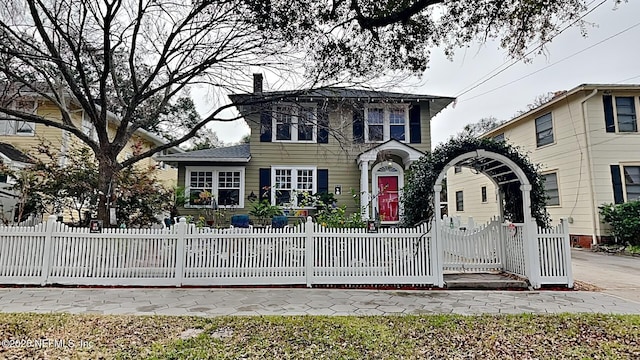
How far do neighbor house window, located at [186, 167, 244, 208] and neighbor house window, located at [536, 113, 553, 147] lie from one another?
12.7m

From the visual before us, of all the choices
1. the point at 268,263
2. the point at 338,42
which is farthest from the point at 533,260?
the point at 338,42

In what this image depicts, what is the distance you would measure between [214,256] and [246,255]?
604 millimetres

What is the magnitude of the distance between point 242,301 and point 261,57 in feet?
17.4

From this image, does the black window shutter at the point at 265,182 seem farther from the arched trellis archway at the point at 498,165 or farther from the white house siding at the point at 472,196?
the white house siding at the point at 472,196

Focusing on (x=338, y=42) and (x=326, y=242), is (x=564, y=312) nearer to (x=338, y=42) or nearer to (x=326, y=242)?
(x=326, y=242)

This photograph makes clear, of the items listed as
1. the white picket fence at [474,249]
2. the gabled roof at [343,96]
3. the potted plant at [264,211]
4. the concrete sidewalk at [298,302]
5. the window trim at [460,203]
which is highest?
the gabled roof at [343,96]

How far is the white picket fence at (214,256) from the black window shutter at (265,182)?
590cm

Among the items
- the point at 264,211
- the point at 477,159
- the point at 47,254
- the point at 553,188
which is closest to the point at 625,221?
the point at 553,188

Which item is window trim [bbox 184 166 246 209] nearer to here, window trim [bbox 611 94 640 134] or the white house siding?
the white house siding

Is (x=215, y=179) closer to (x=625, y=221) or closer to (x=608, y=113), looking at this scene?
(x=625, y=221)

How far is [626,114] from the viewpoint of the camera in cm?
1268

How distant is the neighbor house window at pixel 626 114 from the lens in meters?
12.6

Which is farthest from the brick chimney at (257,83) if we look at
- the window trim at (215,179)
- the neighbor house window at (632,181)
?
the neighbor house window at (632,181)

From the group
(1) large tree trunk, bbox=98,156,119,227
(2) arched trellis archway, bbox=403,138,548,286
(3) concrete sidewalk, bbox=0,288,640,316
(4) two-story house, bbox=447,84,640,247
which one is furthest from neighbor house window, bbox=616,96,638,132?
(1) large tree trunk, bbox=98,156,119,227
